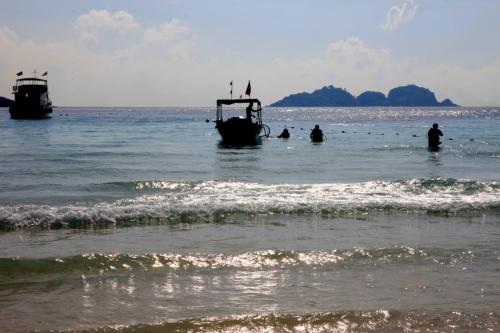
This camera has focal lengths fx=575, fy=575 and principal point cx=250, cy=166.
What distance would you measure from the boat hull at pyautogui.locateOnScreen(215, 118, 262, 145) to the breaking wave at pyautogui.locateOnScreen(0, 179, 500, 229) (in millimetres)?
21796

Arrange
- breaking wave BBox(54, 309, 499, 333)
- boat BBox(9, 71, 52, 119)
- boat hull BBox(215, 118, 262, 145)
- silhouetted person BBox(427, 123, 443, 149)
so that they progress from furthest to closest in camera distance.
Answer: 1. boat BBox(9, 71, 52, 119)
2. boat hull BBox(215, 118, 262, 145)
3. silhouetted person BBox(427, 123, 443, 149)
4. breaking wave BBox(54, 309, 499, 333)

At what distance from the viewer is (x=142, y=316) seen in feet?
20.9

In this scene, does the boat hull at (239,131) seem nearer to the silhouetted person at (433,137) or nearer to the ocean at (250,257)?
the silhouetted person at (433,137)

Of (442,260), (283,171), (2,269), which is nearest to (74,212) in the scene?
(2,269)

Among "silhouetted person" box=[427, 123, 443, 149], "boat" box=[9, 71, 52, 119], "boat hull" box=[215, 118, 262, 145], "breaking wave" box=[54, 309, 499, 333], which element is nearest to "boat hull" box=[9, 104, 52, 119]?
"boat" box=[9, 71, 52, 119]

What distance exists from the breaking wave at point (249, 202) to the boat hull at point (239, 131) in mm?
21796

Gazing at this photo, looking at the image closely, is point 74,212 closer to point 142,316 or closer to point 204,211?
point 204,211

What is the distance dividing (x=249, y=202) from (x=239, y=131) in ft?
89.1

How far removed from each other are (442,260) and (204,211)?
5.99m

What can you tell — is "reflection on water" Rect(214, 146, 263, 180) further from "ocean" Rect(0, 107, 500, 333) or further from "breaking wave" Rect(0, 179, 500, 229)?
"breaking wave" Rect(0, 179, 500, 229)

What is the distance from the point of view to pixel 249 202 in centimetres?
1457

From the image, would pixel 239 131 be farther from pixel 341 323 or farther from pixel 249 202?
pixel 341 323

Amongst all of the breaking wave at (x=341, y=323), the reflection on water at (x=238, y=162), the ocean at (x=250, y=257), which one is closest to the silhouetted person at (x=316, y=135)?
the reflection on water at (x=238, y=162)

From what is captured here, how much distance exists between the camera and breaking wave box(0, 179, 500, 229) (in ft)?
41.2
